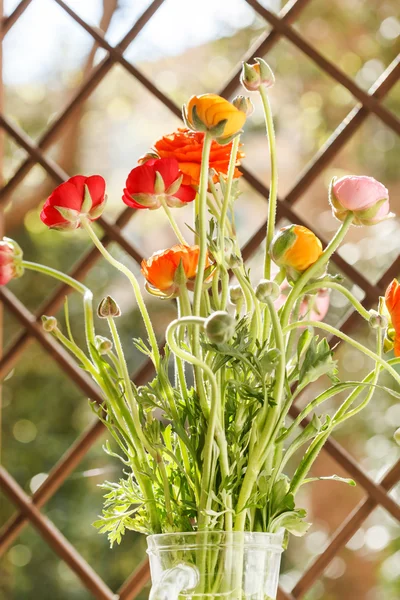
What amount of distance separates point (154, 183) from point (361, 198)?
131mm

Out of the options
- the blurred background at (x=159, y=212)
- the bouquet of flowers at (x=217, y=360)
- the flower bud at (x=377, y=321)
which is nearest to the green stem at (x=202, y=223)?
the bouquet of flowers at (x=217, y=360)

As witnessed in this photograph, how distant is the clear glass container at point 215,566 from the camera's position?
45 centimetres

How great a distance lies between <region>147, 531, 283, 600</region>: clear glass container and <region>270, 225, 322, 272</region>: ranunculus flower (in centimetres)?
16

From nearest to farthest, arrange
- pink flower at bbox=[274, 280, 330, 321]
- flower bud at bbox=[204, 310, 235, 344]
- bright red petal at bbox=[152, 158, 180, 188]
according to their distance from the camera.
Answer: flower bud at bbox=[204, 310, 235, 344], bright red petal at bbox=[152, 158, 180, 188], pink flower at bbox=[274, 280, 330, 321]

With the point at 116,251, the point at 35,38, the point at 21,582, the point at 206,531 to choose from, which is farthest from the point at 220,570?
the point at 21,582

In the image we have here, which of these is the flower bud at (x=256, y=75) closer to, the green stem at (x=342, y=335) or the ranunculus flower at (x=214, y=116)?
the ranunculus flower at (x=214, y=116)

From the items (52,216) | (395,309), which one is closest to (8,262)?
(52,216)

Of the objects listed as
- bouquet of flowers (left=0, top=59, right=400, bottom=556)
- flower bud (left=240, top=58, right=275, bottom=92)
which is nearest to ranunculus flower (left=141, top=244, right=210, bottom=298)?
bouquet of flowers (left=0, top=59, right=400, bottom=556)

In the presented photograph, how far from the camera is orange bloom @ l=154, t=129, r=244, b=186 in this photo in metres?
0.53

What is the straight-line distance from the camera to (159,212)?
1387 millimetres

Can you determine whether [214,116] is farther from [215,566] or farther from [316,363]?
[215,566]

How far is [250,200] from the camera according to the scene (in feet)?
4.60

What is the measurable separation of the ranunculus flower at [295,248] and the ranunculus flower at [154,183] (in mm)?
83

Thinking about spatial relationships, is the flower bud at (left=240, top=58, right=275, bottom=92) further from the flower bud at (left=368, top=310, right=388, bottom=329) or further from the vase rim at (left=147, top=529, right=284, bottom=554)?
the vase rim at (left=147, top=529, right=284, bottom=554)
